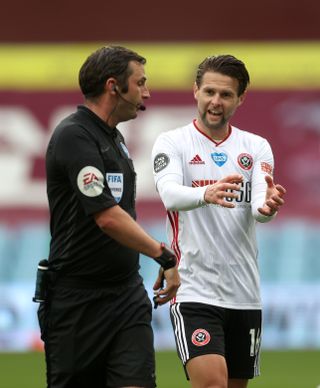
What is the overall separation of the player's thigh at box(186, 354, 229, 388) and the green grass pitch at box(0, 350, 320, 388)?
4.08 metres

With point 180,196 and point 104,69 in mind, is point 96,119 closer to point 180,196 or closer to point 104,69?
point 104,69

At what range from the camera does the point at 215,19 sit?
51.5 ft

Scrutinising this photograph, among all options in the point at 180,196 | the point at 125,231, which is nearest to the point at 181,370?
the point at 180,196

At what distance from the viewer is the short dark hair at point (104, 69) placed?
624 centimetres

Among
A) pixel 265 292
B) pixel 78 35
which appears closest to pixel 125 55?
pixel 265 292

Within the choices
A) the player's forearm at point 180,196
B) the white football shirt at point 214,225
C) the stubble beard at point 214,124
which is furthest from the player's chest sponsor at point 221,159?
the player's forearm at point 180,196

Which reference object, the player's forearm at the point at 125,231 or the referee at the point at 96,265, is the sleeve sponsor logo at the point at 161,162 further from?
the player's forearm at the point at 125,231

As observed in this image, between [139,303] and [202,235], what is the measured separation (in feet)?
2.81

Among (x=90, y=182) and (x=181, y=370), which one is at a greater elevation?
(x=90, y=182)

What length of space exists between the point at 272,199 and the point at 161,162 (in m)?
0.74

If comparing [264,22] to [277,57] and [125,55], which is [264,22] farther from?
[125,55]

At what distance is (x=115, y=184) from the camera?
6.20 meters

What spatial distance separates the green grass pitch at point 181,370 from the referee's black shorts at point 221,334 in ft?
12.2

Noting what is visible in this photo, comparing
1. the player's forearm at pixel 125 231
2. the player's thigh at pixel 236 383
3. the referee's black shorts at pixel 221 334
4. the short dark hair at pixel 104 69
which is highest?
the short dark hair at pixel 104 69
